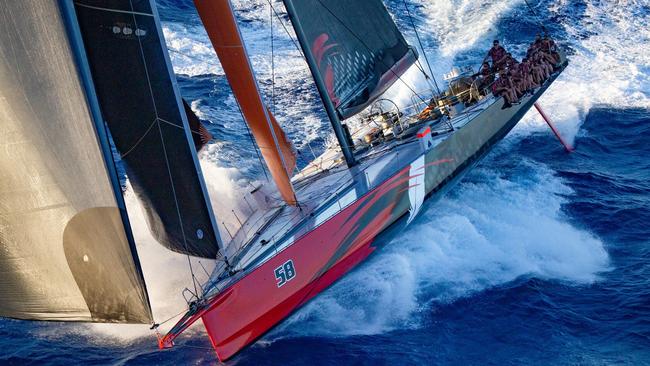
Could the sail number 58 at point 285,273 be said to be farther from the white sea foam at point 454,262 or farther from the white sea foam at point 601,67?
the white sea foam at point 601,67

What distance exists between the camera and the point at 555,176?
1273 centimetres

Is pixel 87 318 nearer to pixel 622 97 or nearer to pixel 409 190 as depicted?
pixel 409 190

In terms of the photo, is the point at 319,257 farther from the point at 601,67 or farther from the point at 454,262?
the point at 601,67

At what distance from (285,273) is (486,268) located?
126 inches

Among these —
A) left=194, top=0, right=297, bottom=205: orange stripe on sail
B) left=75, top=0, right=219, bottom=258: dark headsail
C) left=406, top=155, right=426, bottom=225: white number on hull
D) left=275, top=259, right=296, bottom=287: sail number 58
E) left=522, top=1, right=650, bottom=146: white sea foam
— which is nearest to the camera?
left=75, top=0, right=219, bottom=258: dark headsail

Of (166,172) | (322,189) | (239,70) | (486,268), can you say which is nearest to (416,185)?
(322,189)

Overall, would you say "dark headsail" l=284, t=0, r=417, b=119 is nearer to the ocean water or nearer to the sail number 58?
the ocean water

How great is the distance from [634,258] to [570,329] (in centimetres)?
225

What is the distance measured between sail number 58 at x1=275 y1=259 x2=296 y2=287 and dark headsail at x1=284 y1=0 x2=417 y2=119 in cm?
336

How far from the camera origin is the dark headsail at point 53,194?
20.7ft

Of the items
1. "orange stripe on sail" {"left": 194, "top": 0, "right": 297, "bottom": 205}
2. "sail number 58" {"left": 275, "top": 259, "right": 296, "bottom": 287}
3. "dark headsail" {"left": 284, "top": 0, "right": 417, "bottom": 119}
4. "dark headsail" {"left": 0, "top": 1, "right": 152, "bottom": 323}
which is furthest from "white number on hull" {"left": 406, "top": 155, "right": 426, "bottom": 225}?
"dark headsail" {"left": 0, "top": 1, "right": 152, "bottom": 323}

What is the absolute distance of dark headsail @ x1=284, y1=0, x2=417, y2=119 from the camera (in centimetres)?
1078

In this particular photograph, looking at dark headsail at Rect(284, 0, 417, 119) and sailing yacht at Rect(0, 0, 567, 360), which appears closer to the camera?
sailing yacht at Rect(0, 0, 567, 360)

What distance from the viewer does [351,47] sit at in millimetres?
11445
